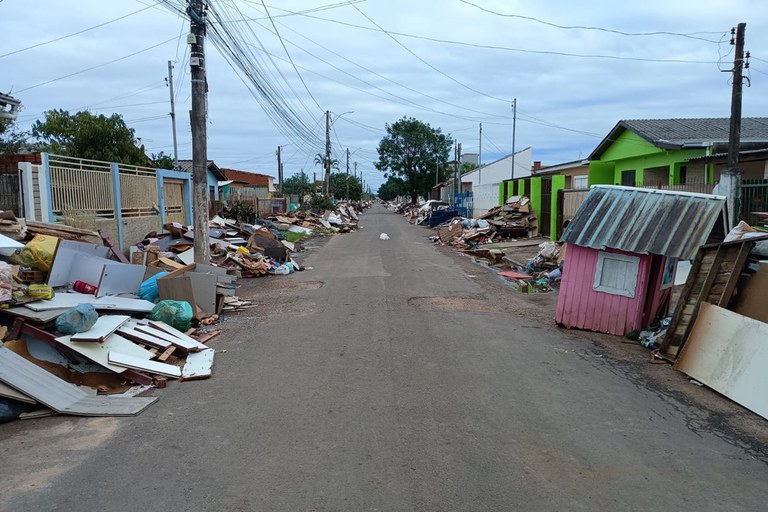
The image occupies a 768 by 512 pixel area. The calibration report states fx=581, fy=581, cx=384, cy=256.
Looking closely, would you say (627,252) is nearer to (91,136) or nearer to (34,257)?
(34,257)

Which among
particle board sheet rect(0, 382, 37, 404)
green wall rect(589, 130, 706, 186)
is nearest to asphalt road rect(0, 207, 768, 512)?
particle board sheet rect(0, 382, 37, 404)

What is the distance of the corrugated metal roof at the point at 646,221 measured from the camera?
26.6 feet

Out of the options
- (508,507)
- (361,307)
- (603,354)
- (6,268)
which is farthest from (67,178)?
(508,507)

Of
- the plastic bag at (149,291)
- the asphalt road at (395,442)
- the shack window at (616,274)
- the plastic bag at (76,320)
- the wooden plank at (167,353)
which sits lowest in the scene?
the asphalt road at (395,442)

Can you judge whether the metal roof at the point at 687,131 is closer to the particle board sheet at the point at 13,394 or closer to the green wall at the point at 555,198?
the green wall at the point at 555,198

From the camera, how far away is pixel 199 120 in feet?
41.8

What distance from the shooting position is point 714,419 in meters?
5.47

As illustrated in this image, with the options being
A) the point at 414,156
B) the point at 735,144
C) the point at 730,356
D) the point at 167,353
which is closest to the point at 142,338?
the point at 167,353

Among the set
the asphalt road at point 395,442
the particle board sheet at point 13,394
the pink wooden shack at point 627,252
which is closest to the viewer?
the asphalt road at point 395,442

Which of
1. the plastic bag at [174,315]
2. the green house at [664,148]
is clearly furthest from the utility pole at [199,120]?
the green house at [664,148]

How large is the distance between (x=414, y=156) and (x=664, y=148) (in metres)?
61.6

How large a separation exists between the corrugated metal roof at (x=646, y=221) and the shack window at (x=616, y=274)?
24 centimetres

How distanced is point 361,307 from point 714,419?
632 centimetres

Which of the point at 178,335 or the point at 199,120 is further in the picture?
the point at 199,120
